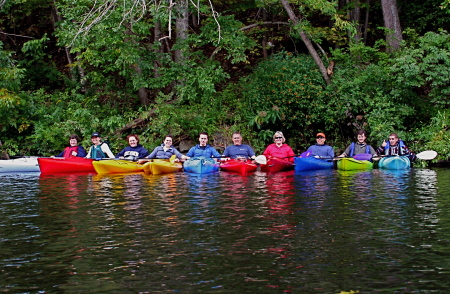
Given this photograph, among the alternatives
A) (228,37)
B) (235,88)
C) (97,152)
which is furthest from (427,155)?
(97,152)

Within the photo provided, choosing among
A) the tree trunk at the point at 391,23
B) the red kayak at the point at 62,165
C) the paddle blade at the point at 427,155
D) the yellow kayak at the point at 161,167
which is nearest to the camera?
the yellow kayak at the point at 161,167

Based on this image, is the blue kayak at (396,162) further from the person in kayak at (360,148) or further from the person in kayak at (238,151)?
the person in kayak at (238,151)

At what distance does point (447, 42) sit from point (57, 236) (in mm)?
12733

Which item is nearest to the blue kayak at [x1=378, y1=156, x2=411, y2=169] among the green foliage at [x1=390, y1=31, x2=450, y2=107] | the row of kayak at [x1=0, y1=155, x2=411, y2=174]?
the row of kayak at [x1=0, y1=155, x2=411, y2=174]

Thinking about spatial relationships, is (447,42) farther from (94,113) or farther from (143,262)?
(143,262)

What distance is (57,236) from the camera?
6832mm

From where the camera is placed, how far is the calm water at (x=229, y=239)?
5004 mm

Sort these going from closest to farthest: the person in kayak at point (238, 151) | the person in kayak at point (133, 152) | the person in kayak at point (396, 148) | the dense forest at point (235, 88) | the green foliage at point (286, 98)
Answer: the person in kayak at point (396, 148) → the person in kayak at point (238, 151) → the person in kayak at point (133, 152) → the dense forest at point (235, 88) → the green foliage at point (286, 98)

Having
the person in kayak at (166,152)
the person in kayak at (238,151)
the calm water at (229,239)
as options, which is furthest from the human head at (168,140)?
the calm water at (229,239)

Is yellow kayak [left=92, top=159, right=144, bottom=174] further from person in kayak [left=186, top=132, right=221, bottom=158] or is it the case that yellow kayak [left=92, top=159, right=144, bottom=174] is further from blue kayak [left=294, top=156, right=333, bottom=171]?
blue kayak [left=294, top=156, right=333, bottom=171]

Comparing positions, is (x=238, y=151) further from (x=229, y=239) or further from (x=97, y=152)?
(x=229, y=239)

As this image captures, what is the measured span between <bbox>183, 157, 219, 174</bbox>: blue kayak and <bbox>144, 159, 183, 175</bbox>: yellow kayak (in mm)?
237

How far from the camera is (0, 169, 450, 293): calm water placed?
500 centimetres

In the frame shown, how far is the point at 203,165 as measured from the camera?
1409cm
